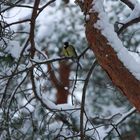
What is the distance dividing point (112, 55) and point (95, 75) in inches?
292

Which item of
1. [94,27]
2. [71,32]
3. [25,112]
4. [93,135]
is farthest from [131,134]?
[94,27]

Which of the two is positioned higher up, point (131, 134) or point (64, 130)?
point (131, 134)

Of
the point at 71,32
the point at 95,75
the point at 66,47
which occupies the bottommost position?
the point at 66,47

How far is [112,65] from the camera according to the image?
2.89m

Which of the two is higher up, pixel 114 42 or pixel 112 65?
pixel 114 42

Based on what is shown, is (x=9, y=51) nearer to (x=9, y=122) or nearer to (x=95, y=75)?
(x=9, y=122)

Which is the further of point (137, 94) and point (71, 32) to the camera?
point (71, 32)

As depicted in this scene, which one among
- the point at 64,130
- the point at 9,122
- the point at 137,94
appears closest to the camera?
the point at 137,94

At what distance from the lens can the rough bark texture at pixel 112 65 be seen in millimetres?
2848

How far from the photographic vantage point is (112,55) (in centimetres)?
290

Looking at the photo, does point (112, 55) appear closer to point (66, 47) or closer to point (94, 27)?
point (94, 27)

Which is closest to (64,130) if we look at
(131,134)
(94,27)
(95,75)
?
(94,27)

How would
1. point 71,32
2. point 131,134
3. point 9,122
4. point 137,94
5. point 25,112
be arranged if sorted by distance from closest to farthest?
1. point 137,94
2. point 9,122
3. point 25,112
4. point 131,134
5. point 71,32

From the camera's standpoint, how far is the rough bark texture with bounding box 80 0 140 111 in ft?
9.34
